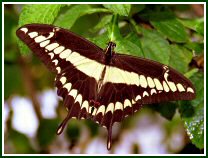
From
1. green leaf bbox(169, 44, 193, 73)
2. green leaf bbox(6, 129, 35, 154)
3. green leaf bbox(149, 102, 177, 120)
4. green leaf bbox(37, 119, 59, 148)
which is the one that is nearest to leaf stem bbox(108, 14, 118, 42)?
green leaf bbox(169, 44, 193, 73)

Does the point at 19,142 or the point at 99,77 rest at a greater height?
the point at 99,77

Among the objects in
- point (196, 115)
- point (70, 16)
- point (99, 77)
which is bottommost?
point (196, 115)

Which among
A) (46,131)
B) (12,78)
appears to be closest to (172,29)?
(46,131)

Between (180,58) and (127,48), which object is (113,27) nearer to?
(127,48)

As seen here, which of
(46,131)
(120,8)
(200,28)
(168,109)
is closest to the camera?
(120,8)

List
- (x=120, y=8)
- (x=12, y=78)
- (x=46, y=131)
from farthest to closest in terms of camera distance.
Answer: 1. (x=12, y=78)
2. (x=46, y=131)
3. (x=120, y=8)

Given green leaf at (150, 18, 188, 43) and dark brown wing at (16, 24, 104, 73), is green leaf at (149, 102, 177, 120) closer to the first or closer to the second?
green leaf at (150, 18, 188, 43)

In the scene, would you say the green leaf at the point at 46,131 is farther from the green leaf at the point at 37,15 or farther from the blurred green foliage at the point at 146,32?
the green leaf at the point at 37,15

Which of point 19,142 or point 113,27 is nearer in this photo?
point 113,27
